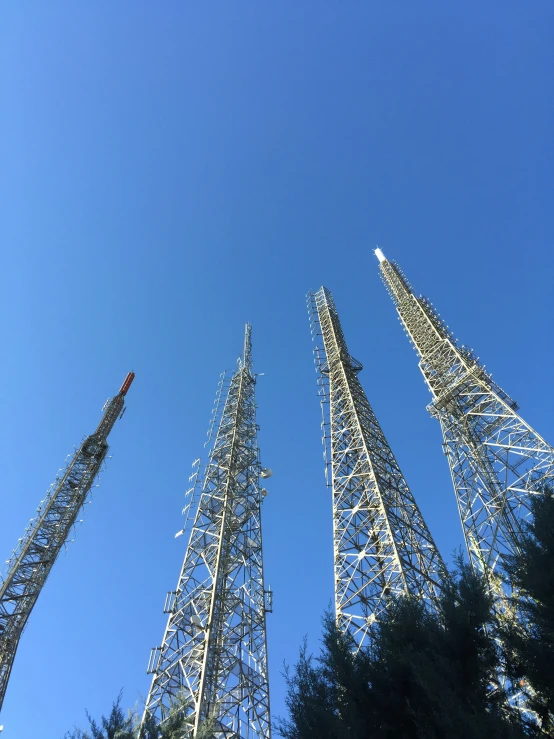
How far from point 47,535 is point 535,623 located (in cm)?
2918

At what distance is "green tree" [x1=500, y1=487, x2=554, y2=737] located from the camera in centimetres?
829

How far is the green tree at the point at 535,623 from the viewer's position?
27.2ft

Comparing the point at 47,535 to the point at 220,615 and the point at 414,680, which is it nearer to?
the point at 220,615

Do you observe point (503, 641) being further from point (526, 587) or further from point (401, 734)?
point (401, 734)

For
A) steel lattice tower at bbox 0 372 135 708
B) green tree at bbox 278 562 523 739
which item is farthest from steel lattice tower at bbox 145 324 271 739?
steel lattice tower at bbox 0 372 135 708

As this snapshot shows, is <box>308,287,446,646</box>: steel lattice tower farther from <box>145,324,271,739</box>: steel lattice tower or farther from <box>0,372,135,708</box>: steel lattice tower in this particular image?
<box>0,372,135,708</box>: steel lattice tower

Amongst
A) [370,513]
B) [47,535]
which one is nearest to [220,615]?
[370,513]

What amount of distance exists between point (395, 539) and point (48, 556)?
22775mm

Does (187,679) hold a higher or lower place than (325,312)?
lower

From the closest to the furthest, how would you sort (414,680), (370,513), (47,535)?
(414,680) → (370,513) → (47,535)

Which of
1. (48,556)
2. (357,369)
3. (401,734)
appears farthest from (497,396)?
(48,556)

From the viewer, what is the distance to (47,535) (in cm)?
3048

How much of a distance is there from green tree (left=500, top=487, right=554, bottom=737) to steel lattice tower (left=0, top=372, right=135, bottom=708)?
25.7m

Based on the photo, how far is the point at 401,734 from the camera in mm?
8805
